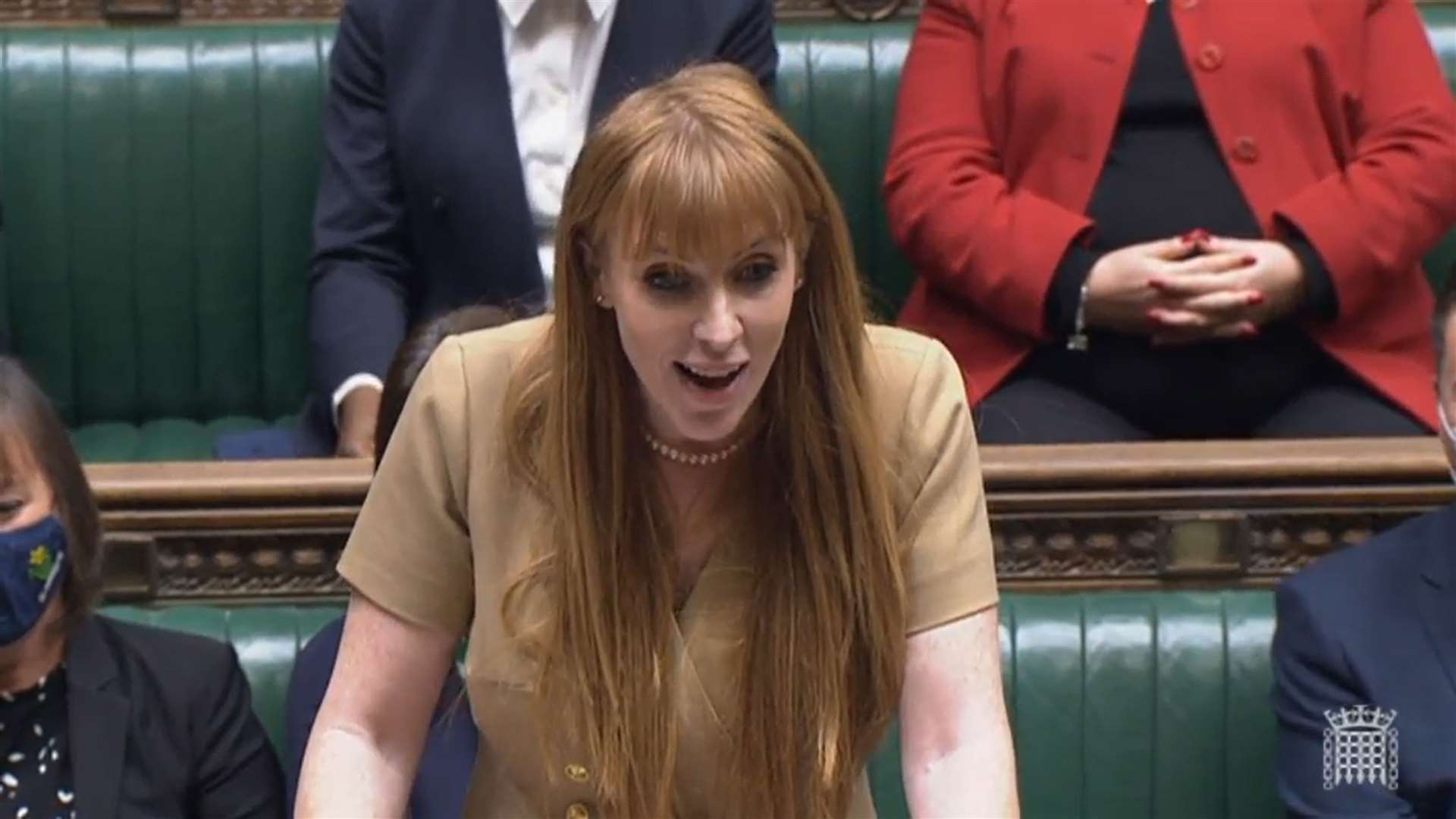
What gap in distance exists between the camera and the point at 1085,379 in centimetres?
192

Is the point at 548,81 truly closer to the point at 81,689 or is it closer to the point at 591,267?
the point at 81,689

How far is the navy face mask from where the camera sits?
146 cm

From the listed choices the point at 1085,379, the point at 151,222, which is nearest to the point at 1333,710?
the point at 1085,379

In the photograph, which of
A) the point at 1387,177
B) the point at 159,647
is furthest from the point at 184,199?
the point at 1387,177

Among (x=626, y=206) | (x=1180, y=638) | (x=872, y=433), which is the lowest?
(x=1180, y=638)

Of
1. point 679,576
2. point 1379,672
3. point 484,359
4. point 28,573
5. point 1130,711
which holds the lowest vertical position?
point 1130,711

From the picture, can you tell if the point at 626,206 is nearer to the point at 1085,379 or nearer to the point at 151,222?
the point at 1085,379

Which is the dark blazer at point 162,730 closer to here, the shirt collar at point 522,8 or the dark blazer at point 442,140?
the dark blazer at point 442,140

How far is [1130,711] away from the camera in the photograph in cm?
171

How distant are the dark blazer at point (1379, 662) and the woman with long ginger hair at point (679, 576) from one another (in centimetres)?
51

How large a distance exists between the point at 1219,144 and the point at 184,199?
0.96 m

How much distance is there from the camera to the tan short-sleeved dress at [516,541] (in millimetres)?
1077

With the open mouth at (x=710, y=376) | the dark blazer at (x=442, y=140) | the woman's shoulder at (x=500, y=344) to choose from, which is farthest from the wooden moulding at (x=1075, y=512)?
the open mouth at (x=710, y=376)

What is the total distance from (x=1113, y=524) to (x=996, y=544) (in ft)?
0.29
